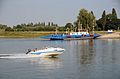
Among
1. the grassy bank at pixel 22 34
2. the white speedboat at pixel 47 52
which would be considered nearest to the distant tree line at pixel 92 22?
the grassy bank at pixel 22 34

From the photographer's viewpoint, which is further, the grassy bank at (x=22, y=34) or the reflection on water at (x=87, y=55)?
the grassy bank at (x=22, y=34)

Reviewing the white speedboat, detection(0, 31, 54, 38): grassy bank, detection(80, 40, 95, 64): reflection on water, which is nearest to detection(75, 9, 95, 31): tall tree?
detection(0, 31, 54, 38): grassy bank

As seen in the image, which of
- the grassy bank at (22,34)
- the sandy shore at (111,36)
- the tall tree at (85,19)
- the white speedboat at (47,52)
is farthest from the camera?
the grassy bank at (22,34)

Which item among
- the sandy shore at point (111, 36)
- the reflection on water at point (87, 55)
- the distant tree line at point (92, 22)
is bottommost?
the reflection on water at point (87, 55)

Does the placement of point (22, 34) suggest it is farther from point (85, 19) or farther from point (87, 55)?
point (87, 55)

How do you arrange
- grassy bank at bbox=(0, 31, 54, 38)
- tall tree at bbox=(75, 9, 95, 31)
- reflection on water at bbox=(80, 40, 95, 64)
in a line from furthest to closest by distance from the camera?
grassy bank at bbox=(0, 31, 54, 38) → tall tree at bbox=(75, 9, 95, 31) → reflection on water at bbox=(80, 40, 95, 64)

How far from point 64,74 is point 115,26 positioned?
64.3 meters

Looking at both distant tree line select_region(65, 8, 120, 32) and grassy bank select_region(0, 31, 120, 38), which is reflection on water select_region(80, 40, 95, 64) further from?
grassy bank select_region(0, 31, 120, 38)

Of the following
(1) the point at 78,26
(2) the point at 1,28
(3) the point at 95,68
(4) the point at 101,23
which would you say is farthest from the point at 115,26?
(3) the point at 95,68

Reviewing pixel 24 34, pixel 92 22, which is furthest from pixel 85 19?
pixel 24 34

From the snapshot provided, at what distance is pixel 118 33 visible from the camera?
70.1 meters

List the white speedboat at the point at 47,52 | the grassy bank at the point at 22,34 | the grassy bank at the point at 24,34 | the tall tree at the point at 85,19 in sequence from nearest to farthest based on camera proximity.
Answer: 1. the white speedboat at the point at 47,52
2. the tall tree at the point at 85,19
3. the grassy bank at the point at 24,34
4. the grassy bank at the point at 22,34

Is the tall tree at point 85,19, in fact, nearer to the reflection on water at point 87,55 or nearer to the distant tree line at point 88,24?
the distant tree line at point 88,24

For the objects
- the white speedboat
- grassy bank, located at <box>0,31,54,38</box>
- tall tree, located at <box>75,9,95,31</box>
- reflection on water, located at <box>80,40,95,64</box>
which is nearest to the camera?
reflection on water, located at <box>80,40,95,64</box>
